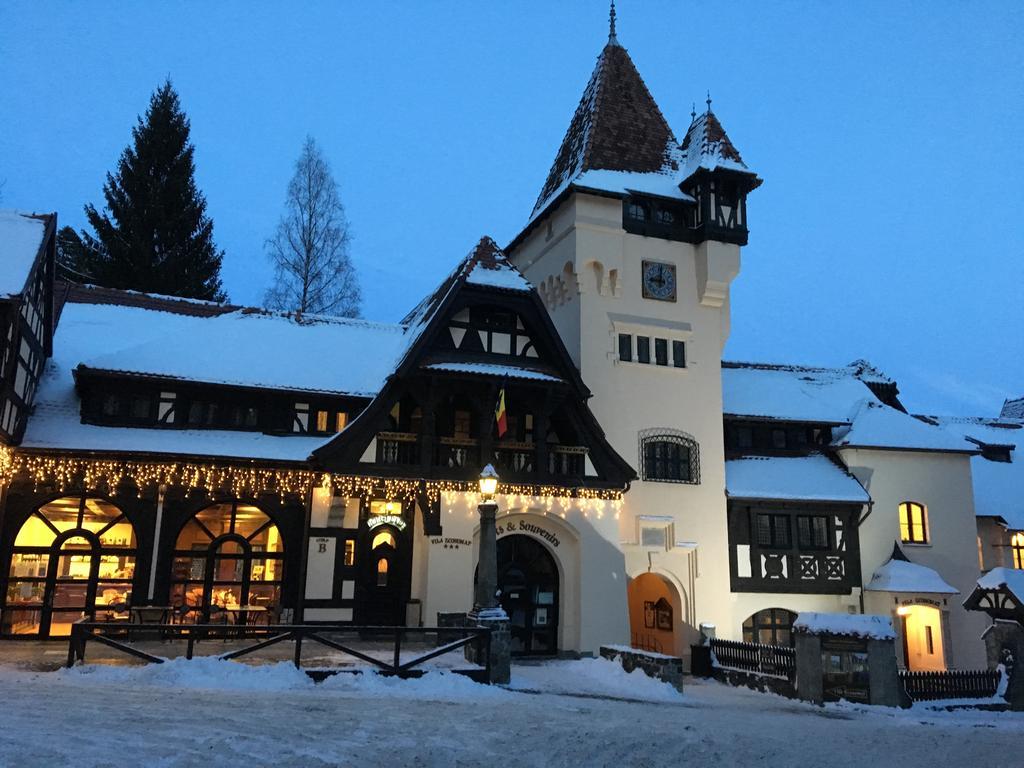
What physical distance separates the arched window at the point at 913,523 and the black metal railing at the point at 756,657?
9.11 m

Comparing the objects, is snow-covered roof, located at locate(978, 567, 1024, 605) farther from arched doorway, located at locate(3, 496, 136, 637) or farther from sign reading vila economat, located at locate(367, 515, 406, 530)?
arched doorway, located at locate(3, 496, 136, 637)

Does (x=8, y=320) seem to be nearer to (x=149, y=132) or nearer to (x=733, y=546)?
(x=733, y=546)

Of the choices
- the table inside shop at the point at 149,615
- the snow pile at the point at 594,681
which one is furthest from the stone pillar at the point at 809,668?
the table inside shop at the point at 149,615

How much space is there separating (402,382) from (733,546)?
507 inches

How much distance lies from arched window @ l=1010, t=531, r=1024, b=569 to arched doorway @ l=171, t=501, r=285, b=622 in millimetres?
28323

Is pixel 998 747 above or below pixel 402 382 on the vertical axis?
below

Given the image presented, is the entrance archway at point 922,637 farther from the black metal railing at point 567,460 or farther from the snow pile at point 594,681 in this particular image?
the snow pile at point 594,681

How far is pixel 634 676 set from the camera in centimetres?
1842

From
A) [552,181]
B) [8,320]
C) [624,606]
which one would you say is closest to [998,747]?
[624,606]

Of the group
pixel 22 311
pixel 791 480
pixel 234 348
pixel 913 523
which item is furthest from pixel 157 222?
pixel 913 523

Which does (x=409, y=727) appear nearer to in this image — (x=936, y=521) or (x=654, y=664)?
(x=654, y=664)

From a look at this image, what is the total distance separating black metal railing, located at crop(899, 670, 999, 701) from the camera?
20.5 metres

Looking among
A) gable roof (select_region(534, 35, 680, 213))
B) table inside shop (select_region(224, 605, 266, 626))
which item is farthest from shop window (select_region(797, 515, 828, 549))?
table inside shop (select_region(224, 605, 266, 626))

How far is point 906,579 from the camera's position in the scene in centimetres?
2858
